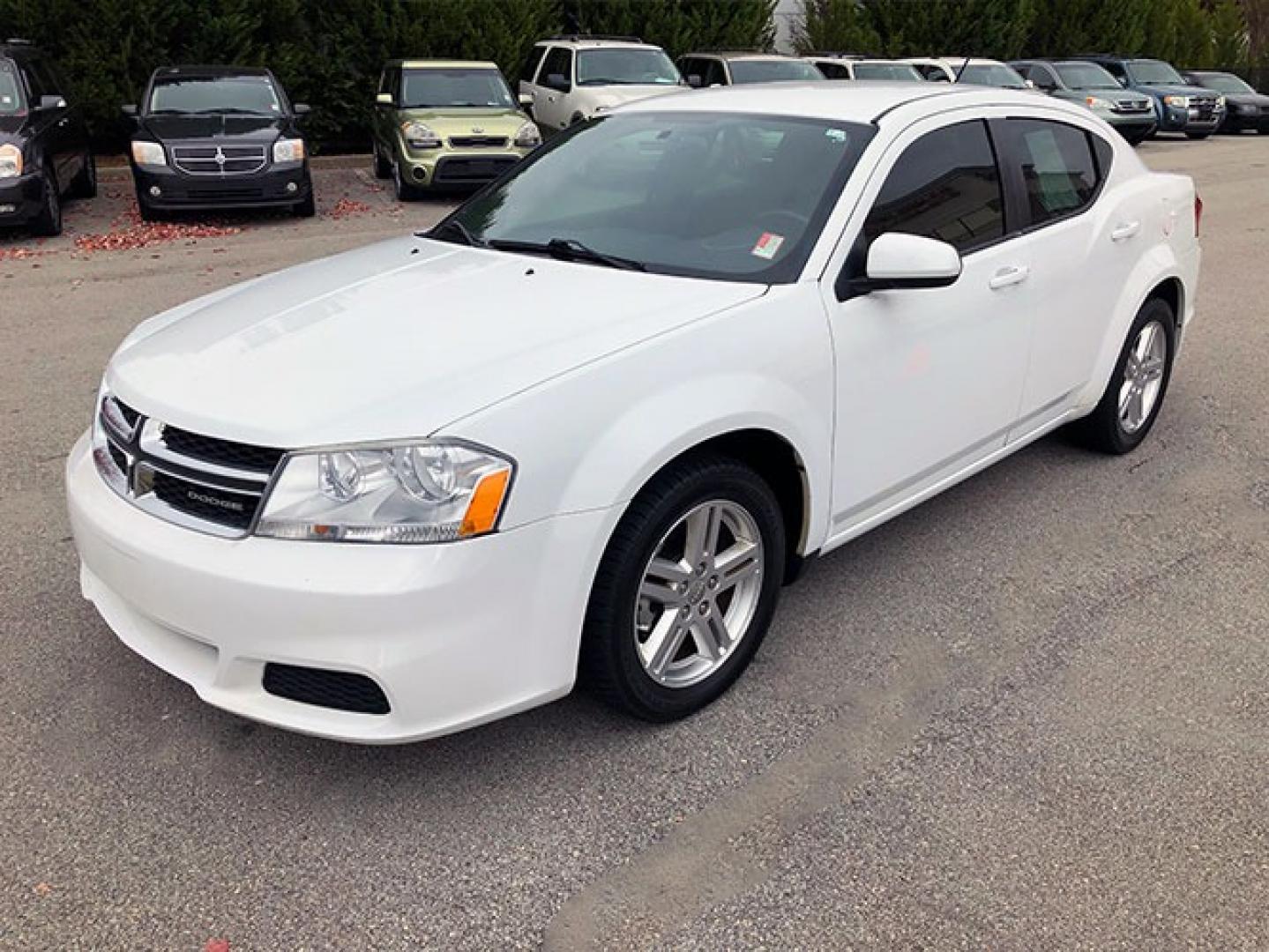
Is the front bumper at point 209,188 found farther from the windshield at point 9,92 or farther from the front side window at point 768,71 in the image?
the front side window at point 768,71

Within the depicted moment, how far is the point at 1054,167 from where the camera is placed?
4488 mm

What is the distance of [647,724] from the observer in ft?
10.3

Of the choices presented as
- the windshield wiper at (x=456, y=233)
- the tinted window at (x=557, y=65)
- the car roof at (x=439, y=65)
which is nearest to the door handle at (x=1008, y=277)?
the windshield wiper at (x=456, y=233)

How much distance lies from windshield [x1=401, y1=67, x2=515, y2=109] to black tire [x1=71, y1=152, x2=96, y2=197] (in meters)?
3.82

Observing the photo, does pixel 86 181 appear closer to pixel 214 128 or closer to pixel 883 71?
pixel 214 128

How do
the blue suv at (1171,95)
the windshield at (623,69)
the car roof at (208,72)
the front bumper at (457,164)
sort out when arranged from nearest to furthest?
the car roof at (208,72)
the front bumper at (457,164)
the windshield at (623,69)
the blue suv at (1171,95)

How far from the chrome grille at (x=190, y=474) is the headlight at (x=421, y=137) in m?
10.9

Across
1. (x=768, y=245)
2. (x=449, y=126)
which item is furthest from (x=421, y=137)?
(x=768, y=245)

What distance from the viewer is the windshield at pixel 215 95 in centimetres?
1241

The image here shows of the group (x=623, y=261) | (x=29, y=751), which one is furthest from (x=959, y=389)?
(x=29, y=751)

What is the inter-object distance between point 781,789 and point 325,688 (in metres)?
1.17

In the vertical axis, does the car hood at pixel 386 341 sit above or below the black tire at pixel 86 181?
above

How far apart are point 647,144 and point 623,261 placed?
30.5 inches

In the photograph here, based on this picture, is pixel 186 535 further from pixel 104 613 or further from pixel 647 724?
pixel 647 724
